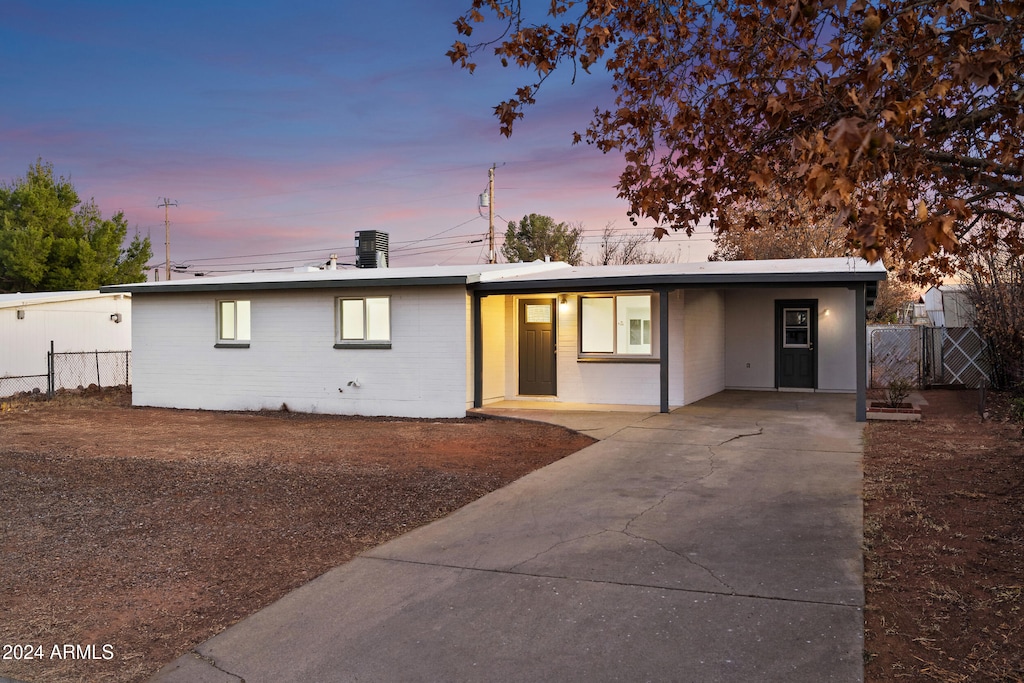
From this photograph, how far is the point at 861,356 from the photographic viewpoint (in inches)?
476

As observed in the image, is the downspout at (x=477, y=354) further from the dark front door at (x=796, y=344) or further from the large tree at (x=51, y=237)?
the large tree at (x=51, y=237)

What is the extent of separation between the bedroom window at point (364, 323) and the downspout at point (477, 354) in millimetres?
1706

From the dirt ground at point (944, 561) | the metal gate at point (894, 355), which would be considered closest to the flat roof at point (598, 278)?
the dirt ground at point (944, 561)

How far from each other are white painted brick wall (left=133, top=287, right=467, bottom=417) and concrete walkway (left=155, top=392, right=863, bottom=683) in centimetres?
655

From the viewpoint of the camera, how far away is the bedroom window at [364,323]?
Result: 14844 mm

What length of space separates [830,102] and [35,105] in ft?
70.2

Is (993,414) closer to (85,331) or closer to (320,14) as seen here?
(320,14)

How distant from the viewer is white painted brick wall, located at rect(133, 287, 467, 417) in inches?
565

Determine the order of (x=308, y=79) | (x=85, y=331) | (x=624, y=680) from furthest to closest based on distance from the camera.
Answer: (x=85, y=331) < (x=308, y=79) < (x=624, y=680)

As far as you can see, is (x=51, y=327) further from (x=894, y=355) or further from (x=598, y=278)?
(x=894, y=355)

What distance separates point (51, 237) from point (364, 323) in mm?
22384

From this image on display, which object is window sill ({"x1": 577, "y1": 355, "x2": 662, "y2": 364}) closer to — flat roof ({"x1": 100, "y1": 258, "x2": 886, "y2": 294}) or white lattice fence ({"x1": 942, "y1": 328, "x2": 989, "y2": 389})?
flat roof ({"x1": 100, "y1": 258, "x2": 886, "y2": 294})

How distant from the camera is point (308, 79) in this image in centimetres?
1539

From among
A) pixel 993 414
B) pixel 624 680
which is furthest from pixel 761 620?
pixel 993 414
